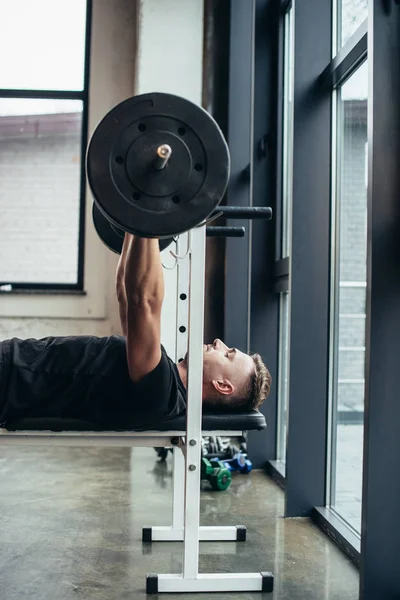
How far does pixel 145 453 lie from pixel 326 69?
240cm

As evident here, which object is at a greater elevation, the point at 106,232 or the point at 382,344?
the point at 106,232

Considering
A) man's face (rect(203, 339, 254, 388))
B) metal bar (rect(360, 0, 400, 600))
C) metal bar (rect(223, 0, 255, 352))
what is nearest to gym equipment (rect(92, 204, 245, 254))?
man's face (rect(203, 339, 254, 388))

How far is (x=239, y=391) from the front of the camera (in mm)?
2193

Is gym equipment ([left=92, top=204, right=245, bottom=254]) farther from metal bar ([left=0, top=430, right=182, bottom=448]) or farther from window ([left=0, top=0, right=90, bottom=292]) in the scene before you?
window ([left=0, top=0, right=90, bottom=292])

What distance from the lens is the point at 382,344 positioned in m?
1.77

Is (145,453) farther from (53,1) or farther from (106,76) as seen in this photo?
(53,1)

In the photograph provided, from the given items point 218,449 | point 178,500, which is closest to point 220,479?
point 218,449

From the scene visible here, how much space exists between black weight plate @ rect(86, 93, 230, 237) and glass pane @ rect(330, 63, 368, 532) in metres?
1.19

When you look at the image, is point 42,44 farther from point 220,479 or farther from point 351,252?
point 220,479

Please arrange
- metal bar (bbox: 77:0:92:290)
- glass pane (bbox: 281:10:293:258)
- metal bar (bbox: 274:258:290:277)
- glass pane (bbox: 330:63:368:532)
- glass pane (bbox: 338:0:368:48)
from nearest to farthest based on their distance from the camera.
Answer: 1. glass pane (bbox: 338:0:368:48)
2. glass pane (bbox: 330:63:368:532)
3. metal bar (bbox: 274:258:290:277)
4. glass pane (bbox: 281:10:293:258)
5. metal bar (bbox: 77:0:92:290)

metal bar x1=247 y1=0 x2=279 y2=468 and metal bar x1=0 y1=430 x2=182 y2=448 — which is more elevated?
metal bar x1=247 y1=0 x2=279 y2=468

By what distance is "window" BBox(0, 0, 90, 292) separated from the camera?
527 cm

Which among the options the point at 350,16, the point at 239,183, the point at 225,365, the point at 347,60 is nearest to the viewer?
the point at 225,365

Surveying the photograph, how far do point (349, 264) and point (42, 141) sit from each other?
333 cm
